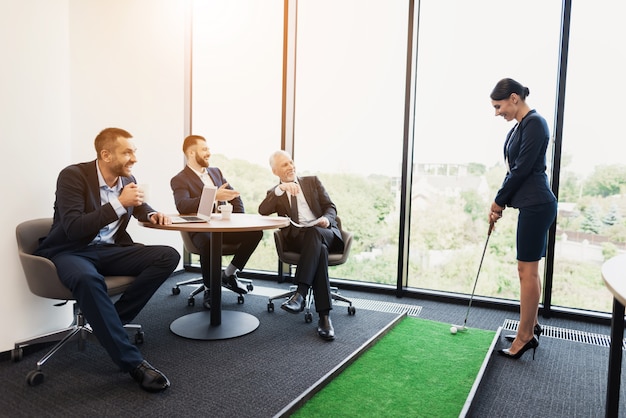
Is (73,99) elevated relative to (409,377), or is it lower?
elevated

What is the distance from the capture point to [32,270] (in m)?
2.38

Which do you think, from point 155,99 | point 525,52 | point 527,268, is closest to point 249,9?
point 155,99

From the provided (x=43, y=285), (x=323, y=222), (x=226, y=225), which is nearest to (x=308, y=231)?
(x=323, y=222)

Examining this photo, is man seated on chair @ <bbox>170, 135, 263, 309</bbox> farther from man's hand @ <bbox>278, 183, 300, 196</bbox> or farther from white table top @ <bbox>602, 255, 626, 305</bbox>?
white table top @ <bbox>602, 255, 626, 305</bbox>

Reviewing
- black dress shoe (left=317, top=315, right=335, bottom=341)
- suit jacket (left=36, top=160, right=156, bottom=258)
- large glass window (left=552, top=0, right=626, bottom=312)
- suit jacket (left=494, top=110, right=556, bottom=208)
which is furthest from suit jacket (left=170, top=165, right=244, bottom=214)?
large glass window (left=552, top=0, right=626, bottom=312)

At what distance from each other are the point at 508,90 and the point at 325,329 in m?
1.93

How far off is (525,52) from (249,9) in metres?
2.66

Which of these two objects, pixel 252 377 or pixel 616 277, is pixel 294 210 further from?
pixel 616 277

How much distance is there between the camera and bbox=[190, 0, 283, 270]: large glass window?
4527 millimetres

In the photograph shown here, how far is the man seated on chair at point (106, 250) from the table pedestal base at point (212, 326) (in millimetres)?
517

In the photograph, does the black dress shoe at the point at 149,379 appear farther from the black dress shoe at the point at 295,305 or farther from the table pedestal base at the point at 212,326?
the black dress shoe at the point at 295,305

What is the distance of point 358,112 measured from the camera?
13.9ft

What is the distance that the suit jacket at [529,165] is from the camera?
262 cm

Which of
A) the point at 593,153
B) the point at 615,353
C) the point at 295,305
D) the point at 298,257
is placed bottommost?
the point at 295,305
